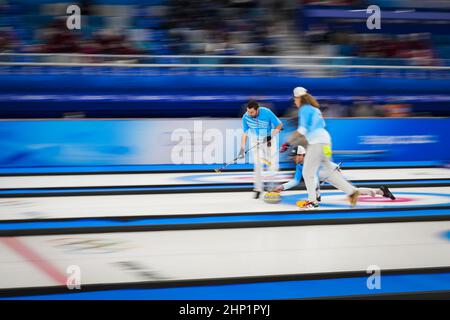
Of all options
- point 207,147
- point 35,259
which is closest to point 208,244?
point 35,259

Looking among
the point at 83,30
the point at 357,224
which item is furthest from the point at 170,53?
the point at 357,224

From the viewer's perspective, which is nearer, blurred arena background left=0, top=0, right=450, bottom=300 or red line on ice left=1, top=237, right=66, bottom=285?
red line on ice left=1, top=237, right=66, bottom=285

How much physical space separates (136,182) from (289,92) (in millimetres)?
6051

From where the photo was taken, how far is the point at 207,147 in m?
12.5

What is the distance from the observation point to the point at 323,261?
17.2 feet

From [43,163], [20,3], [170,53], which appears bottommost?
[43,163]

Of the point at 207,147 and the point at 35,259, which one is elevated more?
the point at 207,147

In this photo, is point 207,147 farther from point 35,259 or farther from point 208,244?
point 35,259

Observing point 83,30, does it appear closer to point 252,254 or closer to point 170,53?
point 170,53

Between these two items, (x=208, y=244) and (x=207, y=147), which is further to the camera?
(x=207, y=147)

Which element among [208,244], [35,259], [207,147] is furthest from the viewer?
[207,147]

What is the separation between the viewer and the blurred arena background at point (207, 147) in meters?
4.94

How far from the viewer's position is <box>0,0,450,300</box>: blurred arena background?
16.2 feet

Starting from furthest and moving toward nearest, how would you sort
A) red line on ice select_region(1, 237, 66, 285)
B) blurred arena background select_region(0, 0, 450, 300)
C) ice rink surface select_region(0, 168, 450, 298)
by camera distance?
blurred arena background select_region(0, 0, 450, 300)
ice rink surface select_region(0, 168, 450, 298)
red line on ice select_region(1, 237, 66, 285)
